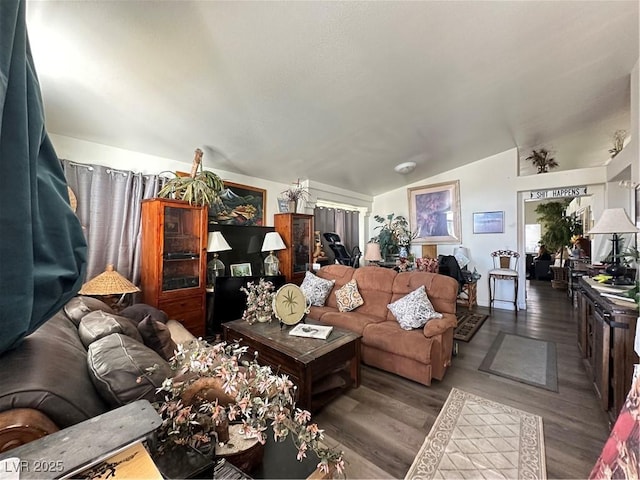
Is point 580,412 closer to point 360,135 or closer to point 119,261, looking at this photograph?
point 360,135

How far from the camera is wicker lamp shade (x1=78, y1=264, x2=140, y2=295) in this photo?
2.35m

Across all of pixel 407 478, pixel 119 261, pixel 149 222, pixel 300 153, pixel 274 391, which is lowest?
pixel 407 478

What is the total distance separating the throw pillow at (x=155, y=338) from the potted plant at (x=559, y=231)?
8.71 m

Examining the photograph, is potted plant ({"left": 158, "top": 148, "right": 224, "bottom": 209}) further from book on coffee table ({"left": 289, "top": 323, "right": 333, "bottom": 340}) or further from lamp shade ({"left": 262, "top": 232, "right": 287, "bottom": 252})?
book on coffee table ({"left": 289, "top": 323, "right": 333, "bottom": 340})

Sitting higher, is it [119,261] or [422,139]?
[422,139]

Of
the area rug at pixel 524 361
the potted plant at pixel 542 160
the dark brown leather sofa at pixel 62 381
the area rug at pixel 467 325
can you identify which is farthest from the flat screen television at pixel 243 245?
the potted plant at pixel 542 160

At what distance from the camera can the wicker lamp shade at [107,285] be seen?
2348 mm

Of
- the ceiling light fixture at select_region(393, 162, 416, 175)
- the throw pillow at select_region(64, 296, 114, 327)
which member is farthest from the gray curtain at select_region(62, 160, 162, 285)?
the ceiling light fixture at select_region(393, 162, 416, 175)

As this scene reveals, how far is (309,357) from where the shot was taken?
1.88 metres

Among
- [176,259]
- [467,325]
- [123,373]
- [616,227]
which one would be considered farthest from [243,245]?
[616,227]

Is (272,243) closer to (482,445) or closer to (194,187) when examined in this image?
(194,187)

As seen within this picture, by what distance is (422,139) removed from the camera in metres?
3.89

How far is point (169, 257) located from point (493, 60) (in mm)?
3683

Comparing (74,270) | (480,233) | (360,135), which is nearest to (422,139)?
(360,135)
